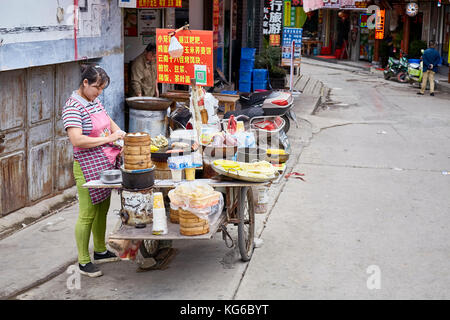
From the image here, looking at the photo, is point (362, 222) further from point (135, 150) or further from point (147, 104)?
point (147, 104)

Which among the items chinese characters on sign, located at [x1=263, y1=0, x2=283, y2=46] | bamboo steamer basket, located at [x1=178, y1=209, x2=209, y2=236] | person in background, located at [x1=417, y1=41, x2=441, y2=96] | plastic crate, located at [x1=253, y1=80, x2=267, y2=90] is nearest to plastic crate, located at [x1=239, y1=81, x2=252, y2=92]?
plastic crate, located at [x1=253, y1=80, x2=267, y2=90]

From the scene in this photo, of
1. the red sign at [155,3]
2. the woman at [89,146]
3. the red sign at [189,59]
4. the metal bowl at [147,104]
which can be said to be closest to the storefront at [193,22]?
the red sign at [155,3]

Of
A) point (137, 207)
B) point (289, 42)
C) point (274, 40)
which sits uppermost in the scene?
point (274, 40)

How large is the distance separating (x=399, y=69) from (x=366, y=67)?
6376 mm

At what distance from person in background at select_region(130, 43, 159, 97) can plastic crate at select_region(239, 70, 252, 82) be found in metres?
7.12

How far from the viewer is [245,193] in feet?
18.9

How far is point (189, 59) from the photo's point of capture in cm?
816

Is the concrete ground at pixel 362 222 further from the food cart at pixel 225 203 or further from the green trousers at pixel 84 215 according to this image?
the green trousers at pixel 84 215

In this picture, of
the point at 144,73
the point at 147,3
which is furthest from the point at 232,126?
the point at 144,73

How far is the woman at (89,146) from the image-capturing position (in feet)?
17.8

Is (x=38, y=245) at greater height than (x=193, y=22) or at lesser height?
lesser

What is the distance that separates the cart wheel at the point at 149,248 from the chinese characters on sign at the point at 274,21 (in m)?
15.9
